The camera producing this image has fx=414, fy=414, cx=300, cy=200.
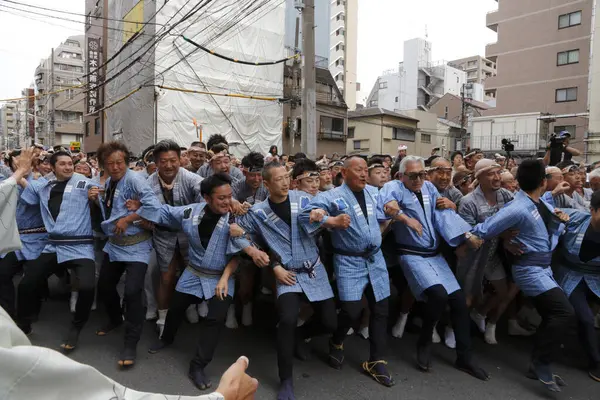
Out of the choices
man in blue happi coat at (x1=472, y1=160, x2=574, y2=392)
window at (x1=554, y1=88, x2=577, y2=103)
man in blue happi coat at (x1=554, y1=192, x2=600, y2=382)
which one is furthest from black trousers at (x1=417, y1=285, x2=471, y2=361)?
window at (x1=554, y1=88, x2=577, y2=103)

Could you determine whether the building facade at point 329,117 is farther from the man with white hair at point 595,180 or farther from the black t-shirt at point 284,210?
the black t-shirt at point 284,210

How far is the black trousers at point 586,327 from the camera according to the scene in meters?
3.72

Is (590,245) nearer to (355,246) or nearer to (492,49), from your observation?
(355,246)

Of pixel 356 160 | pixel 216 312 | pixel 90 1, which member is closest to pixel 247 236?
pixel 216 312

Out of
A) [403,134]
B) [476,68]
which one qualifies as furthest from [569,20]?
[476,68]

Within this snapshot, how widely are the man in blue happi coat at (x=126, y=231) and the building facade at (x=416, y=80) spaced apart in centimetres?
5159

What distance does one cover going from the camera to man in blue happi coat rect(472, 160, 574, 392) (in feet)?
11.5

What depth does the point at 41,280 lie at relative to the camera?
423 cm

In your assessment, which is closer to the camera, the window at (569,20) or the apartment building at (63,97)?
the window at (569,20)

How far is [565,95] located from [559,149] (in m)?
27.5

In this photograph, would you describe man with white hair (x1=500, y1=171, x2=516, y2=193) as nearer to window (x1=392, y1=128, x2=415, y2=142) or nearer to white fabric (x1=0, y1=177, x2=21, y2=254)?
white fabric (x1=0, y1=177, x2=21, y2=254)

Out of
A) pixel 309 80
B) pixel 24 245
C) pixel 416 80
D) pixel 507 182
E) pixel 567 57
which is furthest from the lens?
pixel 416 80

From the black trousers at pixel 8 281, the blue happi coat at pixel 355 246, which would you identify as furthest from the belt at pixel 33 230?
the blue happi coat at pixel 355 246

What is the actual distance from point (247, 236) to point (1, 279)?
2.89 metres
